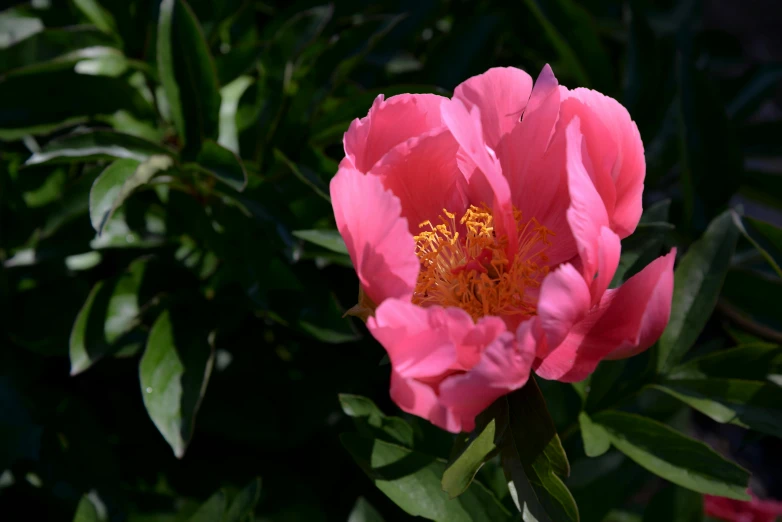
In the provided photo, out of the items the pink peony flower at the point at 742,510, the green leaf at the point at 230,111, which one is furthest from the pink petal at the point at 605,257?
the pink peony flower at the point at 742,510

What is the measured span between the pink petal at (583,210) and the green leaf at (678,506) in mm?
718

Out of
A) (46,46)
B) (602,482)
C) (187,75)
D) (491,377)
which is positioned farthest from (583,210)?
(46,46)

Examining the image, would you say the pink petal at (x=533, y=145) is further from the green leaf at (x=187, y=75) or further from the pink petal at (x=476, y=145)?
the green leaf at (x=187, y=75)

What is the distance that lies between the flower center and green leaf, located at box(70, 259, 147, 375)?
24.1 inches

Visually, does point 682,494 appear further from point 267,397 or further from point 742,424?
point 267,397

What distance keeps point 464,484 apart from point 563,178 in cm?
Result: 42

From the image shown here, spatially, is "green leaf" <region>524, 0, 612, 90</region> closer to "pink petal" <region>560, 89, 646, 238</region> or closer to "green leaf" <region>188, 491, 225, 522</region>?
"pink petal" <region>560, 89, 646, 238</region>

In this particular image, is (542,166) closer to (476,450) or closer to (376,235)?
(376,235)

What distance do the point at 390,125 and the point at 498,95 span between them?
0.48 ft

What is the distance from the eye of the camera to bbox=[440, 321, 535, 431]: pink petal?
0.77 metres

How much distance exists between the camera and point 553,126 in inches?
37.3

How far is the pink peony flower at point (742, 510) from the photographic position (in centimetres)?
156

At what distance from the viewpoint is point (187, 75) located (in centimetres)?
134

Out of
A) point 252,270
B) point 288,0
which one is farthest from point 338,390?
point 288,0
